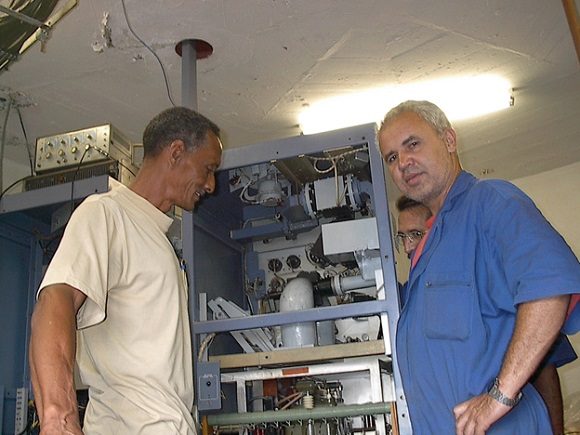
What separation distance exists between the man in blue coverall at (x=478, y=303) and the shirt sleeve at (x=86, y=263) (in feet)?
2.65

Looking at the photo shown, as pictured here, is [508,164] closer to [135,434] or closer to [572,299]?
[572,299]

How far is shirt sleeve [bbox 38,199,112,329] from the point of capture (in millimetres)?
1236

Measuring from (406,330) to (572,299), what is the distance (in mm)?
441

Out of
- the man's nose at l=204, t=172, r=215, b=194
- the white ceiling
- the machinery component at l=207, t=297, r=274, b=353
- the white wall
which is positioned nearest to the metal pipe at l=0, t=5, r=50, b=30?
the white ceiling

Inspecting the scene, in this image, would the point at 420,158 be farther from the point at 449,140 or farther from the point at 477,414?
the point at 477,414

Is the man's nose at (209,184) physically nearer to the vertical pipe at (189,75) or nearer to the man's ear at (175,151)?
the man's ear at (175,151)

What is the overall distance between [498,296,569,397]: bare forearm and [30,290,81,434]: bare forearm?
89cm

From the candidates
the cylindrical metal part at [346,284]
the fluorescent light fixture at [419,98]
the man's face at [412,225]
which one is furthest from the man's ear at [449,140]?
the fluorescent light fixture at [419,98]

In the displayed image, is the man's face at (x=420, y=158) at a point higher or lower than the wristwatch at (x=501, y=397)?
higher

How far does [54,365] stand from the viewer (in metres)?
1.10

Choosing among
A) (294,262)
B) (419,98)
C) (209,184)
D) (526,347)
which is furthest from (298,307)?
(419,98)

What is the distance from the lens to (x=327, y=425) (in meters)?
2.48

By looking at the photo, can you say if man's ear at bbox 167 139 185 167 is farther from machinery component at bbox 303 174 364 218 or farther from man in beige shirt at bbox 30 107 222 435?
machinery component at bbox 303 174 364 218

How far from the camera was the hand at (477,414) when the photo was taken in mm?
1271
